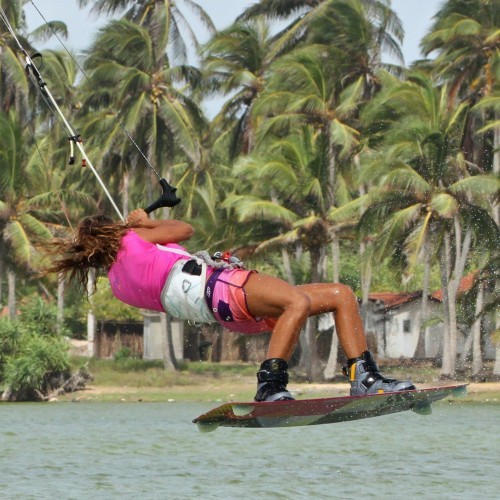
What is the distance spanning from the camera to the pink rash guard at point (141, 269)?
7.38m

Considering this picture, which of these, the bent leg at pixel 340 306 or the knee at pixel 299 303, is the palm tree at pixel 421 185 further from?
the knee at pixel 299 303

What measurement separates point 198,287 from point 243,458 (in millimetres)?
14246

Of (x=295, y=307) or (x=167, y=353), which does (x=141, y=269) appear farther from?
(x=167, y=353)

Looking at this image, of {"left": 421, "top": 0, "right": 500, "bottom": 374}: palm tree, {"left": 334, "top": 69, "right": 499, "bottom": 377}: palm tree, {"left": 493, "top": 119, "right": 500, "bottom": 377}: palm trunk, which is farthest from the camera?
{"left": 421, "top": 0, "right": 500, "bottom": 374}: palm tree

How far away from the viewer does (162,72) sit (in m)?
43.2

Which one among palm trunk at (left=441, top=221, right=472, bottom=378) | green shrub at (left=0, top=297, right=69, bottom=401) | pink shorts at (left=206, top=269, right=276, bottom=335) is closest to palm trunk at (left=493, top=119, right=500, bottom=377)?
palm trunk at (left=441, top=221, right=472, bottom=378)

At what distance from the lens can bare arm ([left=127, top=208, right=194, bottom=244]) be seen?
7.51 m

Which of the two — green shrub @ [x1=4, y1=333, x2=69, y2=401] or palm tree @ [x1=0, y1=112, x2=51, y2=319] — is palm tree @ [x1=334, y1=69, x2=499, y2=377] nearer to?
green shrub @ [x1=4, y1=333, x2=69, y2=401]

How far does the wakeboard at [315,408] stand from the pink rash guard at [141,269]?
0.88 m

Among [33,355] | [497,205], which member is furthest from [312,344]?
[33,355]

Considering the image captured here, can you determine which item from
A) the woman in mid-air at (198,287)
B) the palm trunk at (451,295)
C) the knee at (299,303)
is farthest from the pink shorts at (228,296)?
the palm trunk at (451,295)

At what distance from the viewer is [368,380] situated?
7.77 m

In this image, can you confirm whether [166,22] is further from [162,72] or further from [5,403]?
[5,403]

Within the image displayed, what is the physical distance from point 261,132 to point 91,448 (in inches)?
796
